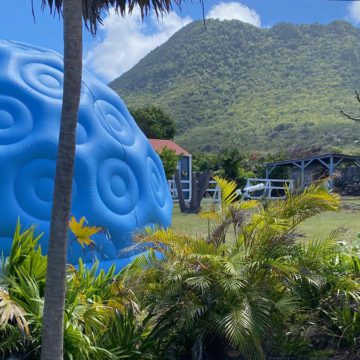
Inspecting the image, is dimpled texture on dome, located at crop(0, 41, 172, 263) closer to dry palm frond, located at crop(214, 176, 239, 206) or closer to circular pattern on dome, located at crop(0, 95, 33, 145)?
circular pattern on dome, located at crop(0, 95, 33, 145)

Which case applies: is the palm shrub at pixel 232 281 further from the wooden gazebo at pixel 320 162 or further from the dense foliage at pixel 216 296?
the wooden gazebo at pixel 320 162

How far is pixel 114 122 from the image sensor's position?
7922mm

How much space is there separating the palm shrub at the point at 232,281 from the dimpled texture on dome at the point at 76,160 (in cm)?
119

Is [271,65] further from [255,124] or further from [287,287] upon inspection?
[287,287]

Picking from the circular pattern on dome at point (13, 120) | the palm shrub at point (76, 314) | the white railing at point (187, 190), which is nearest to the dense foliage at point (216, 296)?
the palm shrub at point (76, 314)

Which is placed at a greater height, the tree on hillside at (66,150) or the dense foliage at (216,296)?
the tree on hillside at (66,150)

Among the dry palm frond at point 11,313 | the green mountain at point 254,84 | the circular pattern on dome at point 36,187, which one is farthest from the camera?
the green mountain at point 254,84

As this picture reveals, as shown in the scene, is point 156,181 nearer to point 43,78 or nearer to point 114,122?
point 114,122

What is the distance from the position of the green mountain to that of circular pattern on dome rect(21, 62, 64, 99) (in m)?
53.7

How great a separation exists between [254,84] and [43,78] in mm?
92756

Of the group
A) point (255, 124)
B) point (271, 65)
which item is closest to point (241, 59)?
point (271, 65)

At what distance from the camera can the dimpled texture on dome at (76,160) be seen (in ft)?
21.3

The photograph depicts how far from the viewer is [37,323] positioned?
15.7 feet

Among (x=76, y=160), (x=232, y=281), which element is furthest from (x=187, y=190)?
(x=232, y=281)
